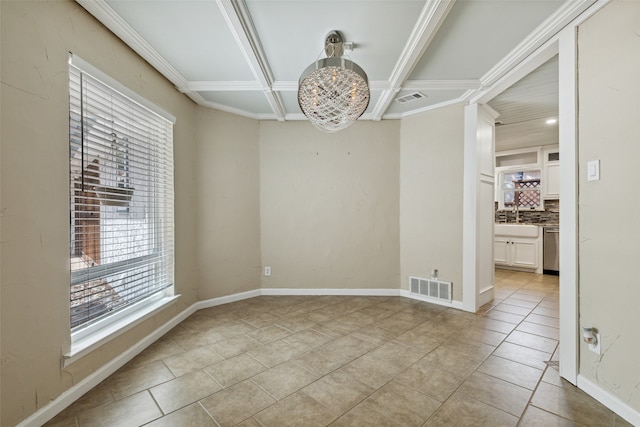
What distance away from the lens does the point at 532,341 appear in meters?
2.37

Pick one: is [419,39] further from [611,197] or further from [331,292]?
[331,292]

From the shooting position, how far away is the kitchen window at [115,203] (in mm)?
1699

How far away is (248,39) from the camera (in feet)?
6.44

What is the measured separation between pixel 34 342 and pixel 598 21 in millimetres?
3654

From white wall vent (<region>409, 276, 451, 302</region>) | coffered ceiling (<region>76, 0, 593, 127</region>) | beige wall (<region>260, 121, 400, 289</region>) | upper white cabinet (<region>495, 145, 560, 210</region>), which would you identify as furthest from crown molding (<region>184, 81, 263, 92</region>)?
upper white cabinet (<region>495, 145, 560, 210</region>)

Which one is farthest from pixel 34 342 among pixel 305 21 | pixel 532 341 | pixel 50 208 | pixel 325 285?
pixel 532 341

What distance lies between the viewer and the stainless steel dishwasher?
4852 millimetres

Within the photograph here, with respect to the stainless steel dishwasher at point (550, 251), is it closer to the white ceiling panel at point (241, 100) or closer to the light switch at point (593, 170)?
the light switch at point (593, 170)

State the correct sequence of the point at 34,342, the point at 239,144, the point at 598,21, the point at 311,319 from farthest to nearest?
the point at 239,144, the point at 311,319, the point at 598,21, the point at 34,342

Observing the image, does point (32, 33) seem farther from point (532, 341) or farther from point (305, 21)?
point (532, 341)

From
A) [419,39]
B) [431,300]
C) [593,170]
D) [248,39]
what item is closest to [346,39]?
[419,39]

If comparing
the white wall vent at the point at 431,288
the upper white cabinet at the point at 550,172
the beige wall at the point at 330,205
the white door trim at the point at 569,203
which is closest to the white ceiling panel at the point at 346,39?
the white door trim at the point at 569,203

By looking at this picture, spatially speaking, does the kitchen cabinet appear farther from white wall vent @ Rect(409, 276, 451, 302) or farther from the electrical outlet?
Result: the electrical outlet

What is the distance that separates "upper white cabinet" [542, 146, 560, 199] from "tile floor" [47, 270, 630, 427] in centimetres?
307
